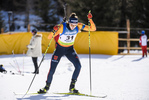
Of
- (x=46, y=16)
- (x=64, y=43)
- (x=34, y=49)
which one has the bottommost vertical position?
(x=34, y=49)

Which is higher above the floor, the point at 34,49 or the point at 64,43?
the point at 64,43

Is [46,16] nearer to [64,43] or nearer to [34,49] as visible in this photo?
[34,49]

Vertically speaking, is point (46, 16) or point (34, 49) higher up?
point (46, 16)

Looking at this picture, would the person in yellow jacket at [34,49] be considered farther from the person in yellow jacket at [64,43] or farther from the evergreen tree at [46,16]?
the evergreen tree at [46,16]

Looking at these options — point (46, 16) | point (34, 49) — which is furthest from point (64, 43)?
point (46, 16)

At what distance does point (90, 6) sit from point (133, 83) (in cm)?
2128

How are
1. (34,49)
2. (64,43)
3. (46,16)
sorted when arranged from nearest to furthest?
(64,43) → (34,49) → (46,16)

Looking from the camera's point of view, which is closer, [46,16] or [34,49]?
[34,49]

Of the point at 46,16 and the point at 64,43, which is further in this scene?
the point at 46,16

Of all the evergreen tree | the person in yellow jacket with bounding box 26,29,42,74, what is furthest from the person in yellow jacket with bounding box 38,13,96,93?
the evergreen tree

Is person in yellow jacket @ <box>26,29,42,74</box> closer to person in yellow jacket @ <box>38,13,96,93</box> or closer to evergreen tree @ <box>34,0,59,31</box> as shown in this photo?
person in yellow jacket @ <box>38,13,96,93</box>

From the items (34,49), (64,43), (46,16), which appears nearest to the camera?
(64,43)

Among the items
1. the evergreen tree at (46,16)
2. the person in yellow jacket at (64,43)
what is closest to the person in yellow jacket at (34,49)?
the person in yellow jacket at (64,43)

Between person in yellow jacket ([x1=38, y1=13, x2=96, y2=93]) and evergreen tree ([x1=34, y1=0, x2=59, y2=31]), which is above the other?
evergreen tree ([x1=34, y1=0, x2=59, y2=31])
